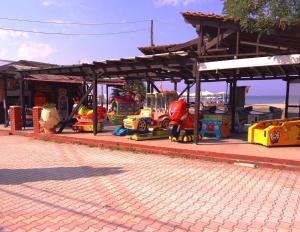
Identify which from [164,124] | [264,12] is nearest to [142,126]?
[164,124]

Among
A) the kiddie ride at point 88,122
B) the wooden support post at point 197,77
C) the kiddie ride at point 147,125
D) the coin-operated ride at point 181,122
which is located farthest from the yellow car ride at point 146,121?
the kiddie ride at point 88,122

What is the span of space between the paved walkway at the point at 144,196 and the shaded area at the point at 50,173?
20mm

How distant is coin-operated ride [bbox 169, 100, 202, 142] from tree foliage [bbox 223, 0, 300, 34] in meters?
3.94

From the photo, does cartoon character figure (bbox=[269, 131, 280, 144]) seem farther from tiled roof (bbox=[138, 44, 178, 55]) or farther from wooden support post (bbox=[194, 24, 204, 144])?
tiled roof (bbox=[138, 44, 178, 55])

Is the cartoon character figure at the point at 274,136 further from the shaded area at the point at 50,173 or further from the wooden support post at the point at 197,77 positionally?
the shaded area at the point at 50,173

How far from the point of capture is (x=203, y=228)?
4348 millimetres

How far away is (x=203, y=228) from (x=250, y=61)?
5.52 meters

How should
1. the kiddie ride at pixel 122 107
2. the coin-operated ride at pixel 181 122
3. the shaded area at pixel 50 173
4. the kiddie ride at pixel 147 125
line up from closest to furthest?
the shaded area at pixel 50 173 < the coin-operated ride at pixel 181 122 < the kiddie ride at pixel 147 125 < the kiddie ride at pixel 122 107

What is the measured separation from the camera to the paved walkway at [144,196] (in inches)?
178

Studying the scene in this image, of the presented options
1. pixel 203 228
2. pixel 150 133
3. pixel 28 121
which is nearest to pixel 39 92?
pixel 28 121

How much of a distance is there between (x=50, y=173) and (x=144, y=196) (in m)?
2.79

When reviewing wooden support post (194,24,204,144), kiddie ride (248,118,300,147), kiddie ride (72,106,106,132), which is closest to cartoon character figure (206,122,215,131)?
wooden support post (194,24,204,144)

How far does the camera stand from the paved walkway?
14.8 ft

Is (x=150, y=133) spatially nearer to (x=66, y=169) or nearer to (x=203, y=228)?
(x=66, y=169)
